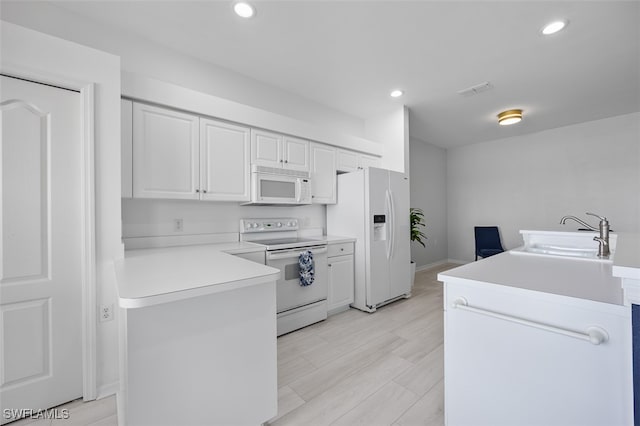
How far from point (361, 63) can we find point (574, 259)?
2.40 m

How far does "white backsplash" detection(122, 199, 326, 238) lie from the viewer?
7.45 feet

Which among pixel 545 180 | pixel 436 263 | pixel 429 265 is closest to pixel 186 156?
pixel 429 265

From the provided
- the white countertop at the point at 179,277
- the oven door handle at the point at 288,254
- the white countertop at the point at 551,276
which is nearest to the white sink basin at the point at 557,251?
the white countertop at the point at 551,276

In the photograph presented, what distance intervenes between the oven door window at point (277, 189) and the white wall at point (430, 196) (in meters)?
3.09

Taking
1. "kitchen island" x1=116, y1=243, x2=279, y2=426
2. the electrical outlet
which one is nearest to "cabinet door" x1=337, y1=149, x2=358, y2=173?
"kitchen island" x1=116, y1=243, x2=279, y2=426

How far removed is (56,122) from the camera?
5.34ft

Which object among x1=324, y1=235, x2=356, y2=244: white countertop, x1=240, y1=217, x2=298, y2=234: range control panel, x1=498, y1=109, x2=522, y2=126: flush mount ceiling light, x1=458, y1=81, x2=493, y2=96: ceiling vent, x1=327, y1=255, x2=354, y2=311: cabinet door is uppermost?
x1=458, y1=81, x2=493, y2=96: ceiling vent

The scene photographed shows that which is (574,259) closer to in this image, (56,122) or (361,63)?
(361,63)

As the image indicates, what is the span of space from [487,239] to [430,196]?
4.43ft

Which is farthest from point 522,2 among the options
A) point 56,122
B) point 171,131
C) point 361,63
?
point 56,122

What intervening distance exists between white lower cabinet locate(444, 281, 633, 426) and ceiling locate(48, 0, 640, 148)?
2070 mm

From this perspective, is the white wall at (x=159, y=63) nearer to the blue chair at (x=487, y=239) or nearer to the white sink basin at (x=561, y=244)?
the white sink basin at (x=561, y=244)

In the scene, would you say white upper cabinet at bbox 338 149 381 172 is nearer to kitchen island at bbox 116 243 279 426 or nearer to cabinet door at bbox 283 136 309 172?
cabinet door at bbox 283 136 309 172

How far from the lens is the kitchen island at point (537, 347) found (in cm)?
88
